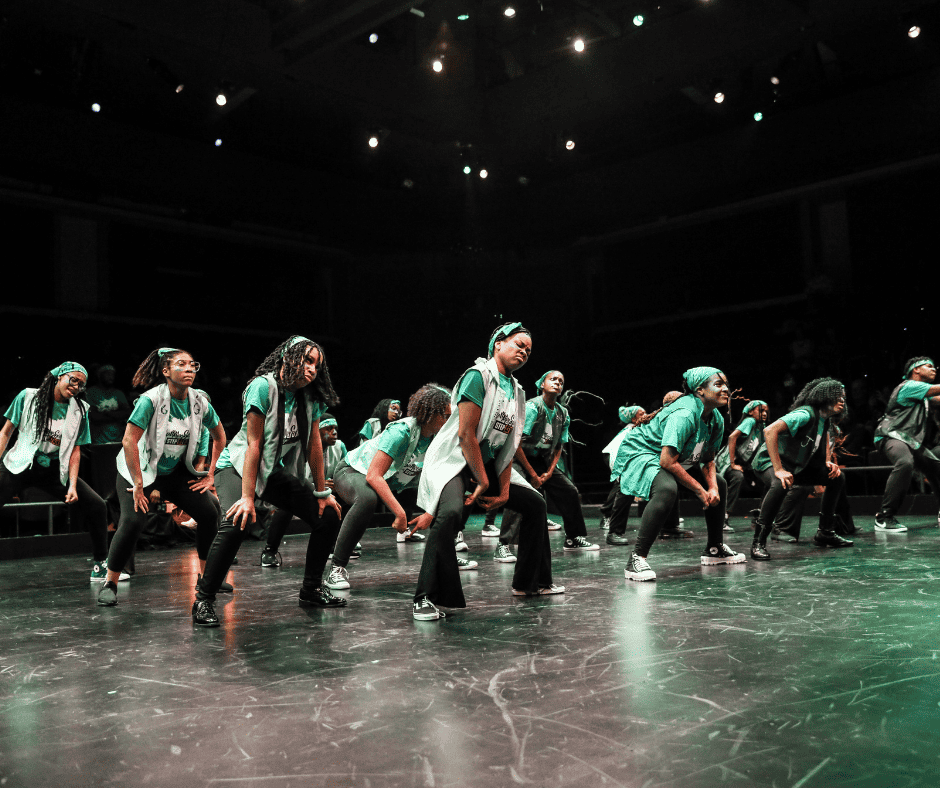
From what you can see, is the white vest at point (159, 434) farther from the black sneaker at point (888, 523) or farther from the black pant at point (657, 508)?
the black sneaker at point (888, 523)

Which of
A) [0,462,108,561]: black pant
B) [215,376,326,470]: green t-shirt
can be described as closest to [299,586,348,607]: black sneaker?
[215,376,326,470]: green t-shirt

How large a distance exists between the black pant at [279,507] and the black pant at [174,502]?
17cm

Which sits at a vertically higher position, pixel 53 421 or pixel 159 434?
pixel 53 421

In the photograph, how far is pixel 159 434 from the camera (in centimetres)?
444

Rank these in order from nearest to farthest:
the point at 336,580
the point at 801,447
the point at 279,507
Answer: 1. the point at 279,507
2. the point at 336,580
3. the point at 801,447

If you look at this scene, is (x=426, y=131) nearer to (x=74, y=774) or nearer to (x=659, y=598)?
(x=659, y=598)

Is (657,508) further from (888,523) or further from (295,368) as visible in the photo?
(888,523)

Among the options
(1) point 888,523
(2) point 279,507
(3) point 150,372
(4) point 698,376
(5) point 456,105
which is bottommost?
(1) point 888,523

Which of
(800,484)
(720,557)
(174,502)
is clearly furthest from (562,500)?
(174,502)

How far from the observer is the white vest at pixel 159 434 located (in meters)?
4.43

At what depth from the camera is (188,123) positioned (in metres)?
13.5

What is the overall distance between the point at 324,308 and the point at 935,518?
1132 centimetres

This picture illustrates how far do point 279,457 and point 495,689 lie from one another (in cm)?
184

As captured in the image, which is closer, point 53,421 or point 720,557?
point 720,557
